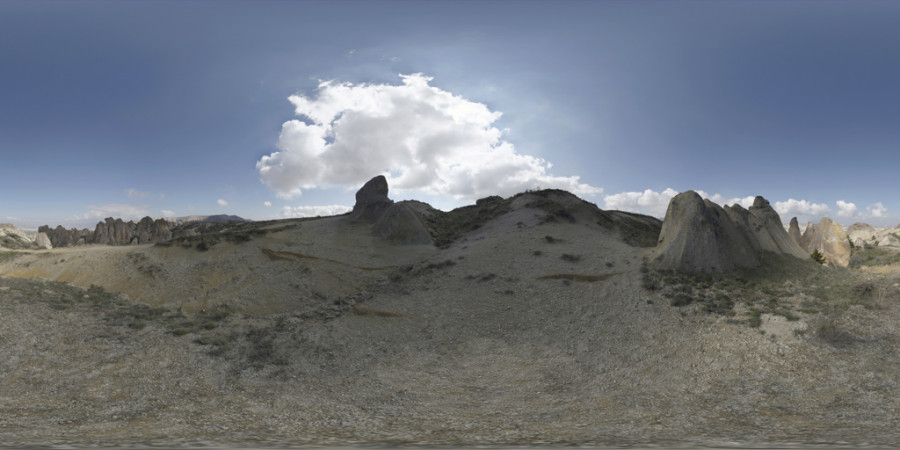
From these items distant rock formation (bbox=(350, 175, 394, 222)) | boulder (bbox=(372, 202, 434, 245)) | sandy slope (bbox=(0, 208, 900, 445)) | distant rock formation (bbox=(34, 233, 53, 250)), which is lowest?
sandy slope (bbox=(0, 208, 900, 445))

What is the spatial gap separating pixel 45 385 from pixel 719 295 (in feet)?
94.0

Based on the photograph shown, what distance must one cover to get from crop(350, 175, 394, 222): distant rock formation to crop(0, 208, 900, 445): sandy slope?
13719 mm

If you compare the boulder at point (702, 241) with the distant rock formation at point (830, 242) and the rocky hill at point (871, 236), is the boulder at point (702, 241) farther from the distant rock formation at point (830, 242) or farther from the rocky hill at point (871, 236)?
the rocky hill at point (871, 236)

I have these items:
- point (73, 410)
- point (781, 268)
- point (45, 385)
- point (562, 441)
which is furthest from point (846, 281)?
point (45, 385)

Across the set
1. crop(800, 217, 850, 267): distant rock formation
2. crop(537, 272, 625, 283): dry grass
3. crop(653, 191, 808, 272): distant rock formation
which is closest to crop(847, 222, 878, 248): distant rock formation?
crop(800, 217, 850, 267): distant rock formation

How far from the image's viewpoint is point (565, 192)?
1826 inches

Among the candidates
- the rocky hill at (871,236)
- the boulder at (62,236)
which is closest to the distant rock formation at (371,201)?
the boulder at (62,236)

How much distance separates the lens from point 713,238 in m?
25.6

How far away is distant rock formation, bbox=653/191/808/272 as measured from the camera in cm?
2505

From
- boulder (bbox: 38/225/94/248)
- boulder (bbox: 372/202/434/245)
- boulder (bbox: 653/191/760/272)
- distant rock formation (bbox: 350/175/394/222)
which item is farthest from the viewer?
boulder (bbox: 38/225/94/248)

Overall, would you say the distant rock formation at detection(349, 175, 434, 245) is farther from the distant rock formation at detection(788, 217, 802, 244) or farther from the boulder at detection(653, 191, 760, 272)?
the distant rock formation at detection(788, 217, 802, 244)

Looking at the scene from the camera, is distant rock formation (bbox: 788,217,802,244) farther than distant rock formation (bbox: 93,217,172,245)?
No

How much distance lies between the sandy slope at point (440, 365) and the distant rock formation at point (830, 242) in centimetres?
3046

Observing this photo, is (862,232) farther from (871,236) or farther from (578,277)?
(578,277)
